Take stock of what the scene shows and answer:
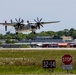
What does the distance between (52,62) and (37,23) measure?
9136 centimetres

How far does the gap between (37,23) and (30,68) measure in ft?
274

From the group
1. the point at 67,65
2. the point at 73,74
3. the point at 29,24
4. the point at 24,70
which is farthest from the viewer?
the point at 29,24

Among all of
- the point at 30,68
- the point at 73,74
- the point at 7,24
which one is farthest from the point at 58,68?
the point at 7,24

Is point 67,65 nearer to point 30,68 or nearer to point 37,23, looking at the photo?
point 30,68

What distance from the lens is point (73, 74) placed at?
35.7 metres

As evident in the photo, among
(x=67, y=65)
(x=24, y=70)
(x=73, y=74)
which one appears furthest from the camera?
(x=24, y=70)

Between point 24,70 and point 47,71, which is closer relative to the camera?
point 47,71

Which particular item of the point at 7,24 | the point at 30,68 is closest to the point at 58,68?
the point at 30,68

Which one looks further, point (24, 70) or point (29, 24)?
point (29, 24)

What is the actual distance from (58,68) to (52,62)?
8.03m

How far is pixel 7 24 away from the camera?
13125 centimetres

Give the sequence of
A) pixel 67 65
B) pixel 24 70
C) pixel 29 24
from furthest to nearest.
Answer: pixel 29 24, pixel 24 70, pixel 67 65

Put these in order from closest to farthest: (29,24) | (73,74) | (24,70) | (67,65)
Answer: (67,65), (73,74), (24,70), (29,24)

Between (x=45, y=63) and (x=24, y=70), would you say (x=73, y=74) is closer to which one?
(x=45, y=63)
